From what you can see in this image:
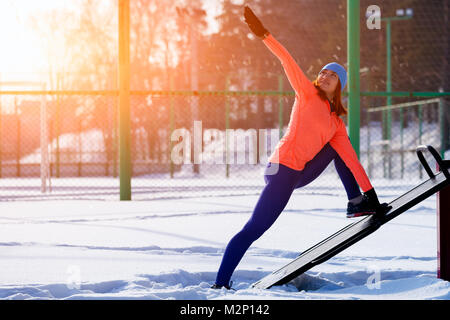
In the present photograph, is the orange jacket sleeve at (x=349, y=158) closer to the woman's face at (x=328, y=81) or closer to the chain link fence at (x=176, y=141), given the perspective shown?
the woman's face at (x=328, y=81)

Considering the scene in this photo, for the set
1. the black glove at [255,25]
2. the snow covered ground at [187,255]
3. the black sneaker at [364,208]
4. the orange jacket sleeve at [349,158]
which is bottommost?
the snow covered ground at [187,255]

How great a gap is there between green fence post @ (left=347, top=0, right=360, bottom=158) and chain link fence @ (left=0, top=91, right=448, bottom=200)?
25.2 ft

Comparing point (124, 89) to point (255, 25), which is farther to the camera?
point (124, 89)

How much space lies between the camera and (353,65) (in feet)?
28.0

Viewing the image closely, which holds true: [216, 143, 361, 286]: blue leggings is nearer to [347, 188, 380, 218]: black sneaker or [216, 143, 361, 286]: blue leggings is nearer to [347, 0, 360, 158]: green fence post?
[347, 188, 380, 218]: black sneaker

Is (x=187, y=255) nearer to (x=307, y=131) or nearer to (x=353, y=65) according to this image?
(x=307, y=131)

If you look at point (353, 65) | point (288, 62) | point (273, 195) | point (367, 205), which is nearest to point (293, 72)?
point (288, 62)

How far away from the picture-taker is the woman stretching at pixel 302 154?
3271 millimetres

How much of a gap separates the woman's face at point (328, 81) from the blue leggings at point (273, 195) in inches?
13.1

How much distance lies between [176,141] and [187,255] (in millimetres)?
17332

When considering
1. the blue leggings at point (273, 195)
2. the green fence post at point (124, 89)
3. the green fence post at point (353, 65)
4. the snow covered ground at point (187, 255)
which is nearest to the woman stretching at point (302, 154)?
the blue leggings at point (273, 195)

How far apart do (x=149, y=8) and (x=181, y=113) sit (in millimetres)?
4965

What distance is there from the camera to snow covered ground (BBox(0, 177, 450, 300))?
10.7ft
